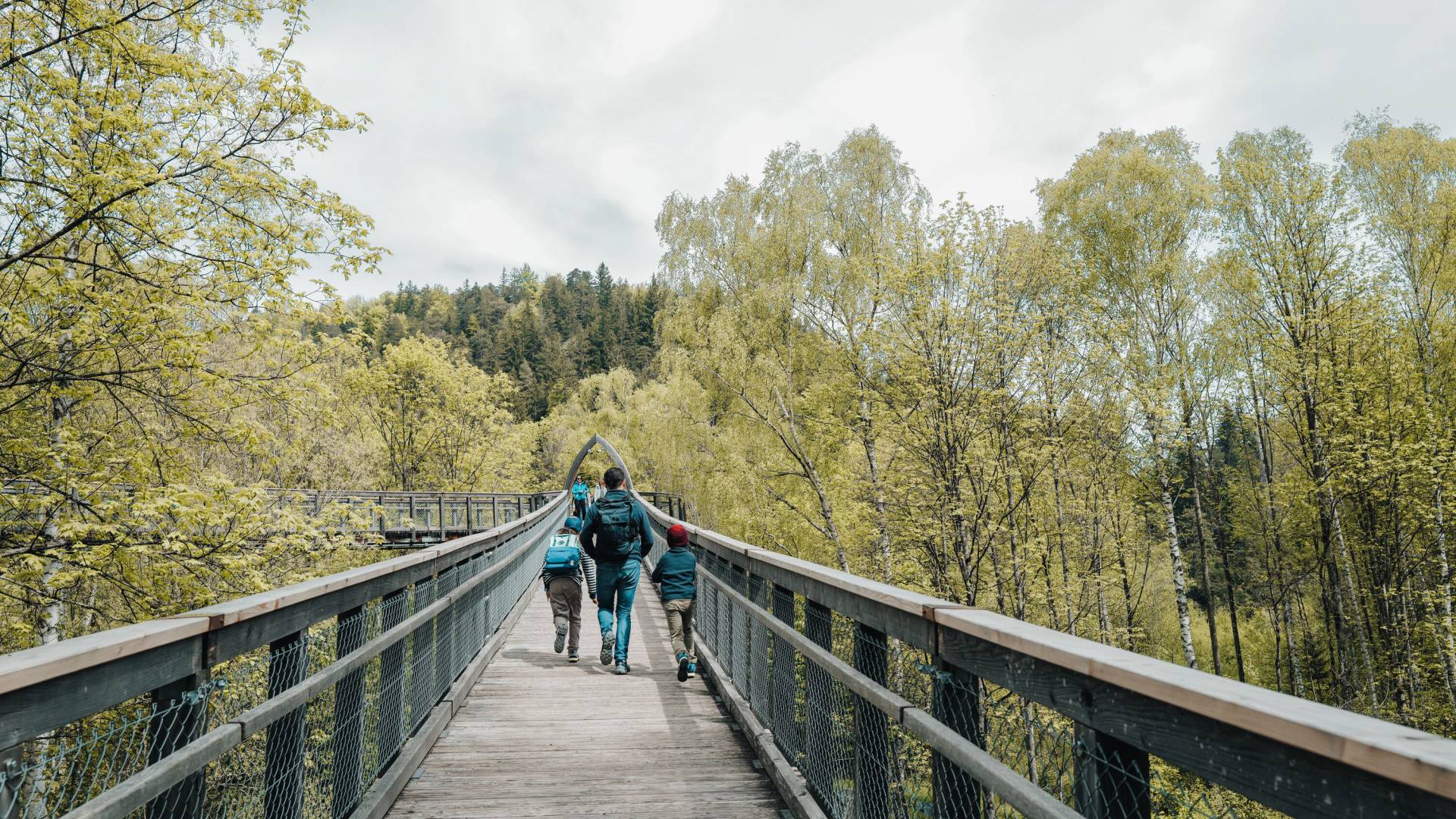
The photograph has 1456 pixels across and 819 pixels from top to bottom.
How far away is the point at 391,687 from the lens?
4.25 m

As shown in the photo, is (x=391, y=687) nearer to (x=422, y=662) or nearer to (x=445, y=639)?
(x=422, y=662)

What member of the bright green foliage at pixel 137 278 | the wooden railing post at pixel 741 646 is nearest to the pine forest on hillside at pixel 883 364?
the bright green foliage at pixel 137 278

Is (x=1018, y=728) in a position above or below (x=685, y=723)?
above

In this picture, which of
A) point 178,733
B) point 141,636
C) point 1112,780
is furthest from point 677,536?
point 1112,780

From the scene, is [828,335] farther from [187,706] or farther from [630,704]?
[187,706]

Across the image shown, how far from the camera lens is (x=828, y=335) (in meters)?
21.4

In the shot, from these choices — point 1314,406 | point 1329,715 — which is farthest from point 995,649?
point 1314,406

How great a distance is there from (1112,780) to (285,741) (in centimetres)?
285

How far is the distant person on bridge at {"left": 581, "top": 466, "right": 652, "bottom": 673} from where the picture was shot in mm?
7164

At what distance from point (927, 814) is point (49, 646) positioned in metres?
2.79

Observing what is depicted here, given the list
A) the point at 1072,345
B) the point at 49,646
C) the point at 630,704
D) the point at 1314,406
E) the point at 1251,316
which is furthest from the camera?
the point at 1251,316

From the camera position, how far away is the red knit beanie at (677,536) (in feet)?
23.7

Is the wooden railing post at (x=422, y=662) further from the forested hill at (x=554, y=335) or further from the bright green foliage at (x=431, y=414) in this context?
the forested hill at (x=554, y=335)

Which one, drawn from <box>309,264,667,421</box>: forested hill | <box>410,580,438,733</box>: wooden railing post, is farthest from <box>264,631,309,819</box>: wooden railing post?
<box>309,264,667,421</box>: forested hill
